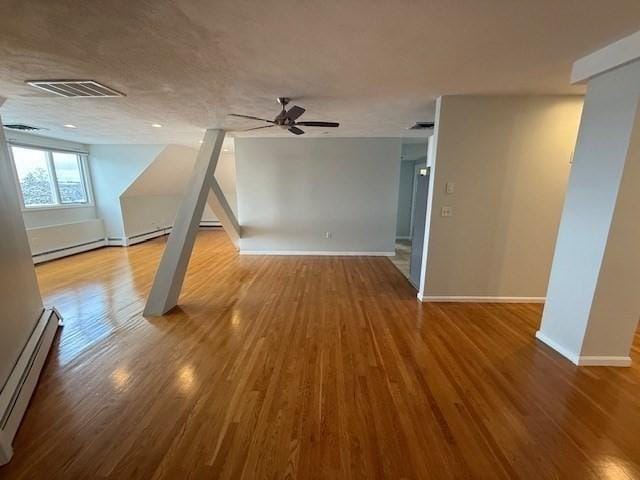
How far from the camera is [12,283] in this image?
2.16 metres

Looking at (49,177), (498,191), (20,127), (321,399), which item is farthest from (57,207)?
(498,191)

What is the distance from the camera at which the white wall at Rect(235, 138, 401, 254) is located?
554 cm

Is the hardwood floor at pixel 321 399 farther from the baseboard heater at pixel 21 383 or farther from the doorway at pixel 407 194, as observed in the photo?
the doorway at pixel 407 194

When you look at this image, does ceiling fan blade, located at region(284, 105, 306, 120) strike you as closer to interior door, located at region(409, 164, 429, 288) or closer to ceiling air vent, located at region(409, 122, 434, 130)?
interior door, located at region(409, 164, 429, 288)

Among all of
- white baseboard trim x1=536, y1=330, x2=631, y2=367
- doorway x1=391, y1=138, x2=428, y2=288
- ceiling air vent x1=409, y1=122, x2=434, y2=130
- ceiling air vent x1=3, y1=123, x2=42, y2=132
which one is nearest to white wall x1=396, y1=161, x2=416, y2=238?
doorway x1=391, y1=138, x2=428, y2=288

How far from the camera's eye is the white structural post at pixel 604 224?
1886 millimetres

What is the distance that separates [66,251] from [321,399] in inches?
264

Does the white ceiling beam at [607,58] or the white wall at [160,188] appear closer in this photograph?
the white ceiling beam at [607,58]

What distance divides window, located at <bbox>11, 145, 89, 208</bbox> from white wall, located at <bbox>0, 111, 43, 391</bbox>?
12.1 feet

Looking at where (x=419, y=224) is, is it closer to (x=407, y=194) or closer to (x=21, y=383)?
(x=407, y=194)

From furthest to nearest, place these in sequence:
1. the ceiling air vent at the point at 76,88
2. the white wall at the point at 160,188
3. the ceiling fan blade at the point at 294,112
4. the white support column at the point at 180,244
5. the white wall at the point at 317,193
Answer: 1. the white wall at the point at 160,188
2. the white wall at the point at 317,193
3. the white support column at the point at 180,244
4. the ceiling fan blade at the point at 294,112
5. the ceiling air vent at the point at 76,88

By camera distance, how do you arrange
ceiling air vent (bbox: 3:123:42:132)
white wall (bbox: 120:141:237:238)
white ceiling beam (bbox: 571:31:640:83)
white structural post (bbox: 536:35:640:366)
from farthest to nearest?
white wall (bbox: 120:141:237:238), ceiling air vent (bbox: 3:123:42:132), white structural post (bbox: 536:35:640:366), white ceiling beam (bbox: 571:31:640:83)

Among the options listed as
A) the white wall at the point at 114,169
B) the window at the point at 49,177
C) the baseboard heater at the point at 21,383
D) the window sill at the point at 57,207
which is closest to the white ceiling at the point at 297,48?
the baseboard heater at the point at 21,383

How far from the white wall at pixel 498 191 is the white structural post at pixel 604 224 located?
2.92 feet
